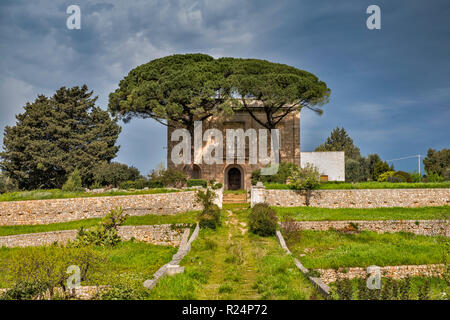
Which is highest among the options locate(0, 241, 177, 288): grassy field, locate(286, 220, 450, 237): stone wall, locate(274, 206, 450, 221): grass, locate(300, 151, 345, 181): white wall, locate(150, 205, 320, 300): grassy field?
locate(300, 151, 345, 181): white wall

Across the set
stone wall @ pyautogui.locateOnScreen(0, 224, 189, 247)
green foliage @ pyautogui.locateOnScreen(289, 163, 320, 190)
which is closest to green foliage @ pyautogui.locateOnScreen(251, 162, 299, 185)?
green foliage @ pyautogui.locateOnScreen(289, 163, 320, 190)

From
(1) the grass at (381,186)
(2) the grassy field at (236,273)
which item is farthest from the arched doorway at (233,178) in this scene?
(2) the grassy field at (236,273)

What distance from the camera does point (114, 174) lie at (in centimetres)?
2952

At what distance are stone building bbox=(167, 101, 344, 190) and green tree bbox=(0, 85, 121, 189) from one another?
7.38m

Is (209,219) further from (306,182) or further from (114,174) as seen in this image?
(114,174)

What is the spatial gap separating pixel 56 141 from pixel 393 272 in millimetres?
31592

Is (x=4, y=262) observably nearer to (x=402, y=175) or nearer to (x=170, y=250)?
(x=170, y=250)

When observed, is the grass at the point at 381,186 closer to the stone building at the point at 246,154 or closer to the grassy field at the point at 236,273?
the grassy field at the point at 236,273

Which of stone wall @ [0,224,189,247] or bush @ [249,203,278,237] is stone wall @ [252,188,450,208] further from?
stone wall @ [0,224,189,247]

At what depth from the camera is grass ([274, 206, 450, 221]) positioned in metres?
17.9

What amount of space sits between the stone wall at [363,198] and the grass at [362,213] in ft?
2.43

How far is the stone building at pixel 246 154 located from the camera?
107 feet

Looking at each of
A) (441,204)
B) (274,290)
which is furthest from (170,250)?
(441,204)

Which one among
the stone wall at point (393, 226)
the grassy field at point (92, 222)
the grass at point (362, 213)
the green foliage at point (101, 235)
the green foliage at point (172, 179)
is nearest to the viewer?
the green foliage at point (101, 235)
